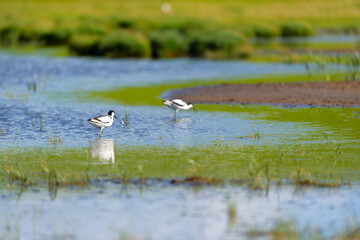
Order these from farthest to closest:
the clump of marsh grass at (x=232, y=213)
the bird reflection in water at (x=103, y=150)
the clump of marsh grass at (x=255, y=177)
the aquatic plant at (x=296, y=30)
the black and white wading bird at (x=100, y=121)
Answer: the aquatic plant at (x=296, y=30) < the black and white wading bird at (x=100, y=121) < the bird reflection in water at (x=103, y=150) < the clump of marsh grass at (x=255, y=177) < the clump of marsh grass at (x=232, y=213)

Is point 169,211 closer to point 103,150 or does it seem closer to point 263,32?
point 103,150

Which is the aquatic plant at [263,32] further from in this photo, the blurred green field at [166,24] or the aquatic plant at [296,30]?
the aquatic plant at [296,30]

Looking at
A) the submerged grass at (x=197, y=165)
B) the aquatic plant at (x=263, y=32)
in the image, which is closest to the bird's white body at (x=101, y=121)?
the submerged grass at (x=197, y=165)

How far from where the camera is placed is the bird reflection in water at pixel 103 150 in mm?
15176

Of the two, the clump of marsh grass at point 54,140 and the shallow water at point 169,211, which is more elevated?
the clump of marsh grass at point 54,140

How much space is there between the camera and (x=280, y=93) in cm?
2628

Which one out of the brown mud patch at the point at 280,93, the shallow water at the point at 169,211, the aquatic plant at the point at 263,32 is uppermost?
the aquatic plant at the point at 263,32

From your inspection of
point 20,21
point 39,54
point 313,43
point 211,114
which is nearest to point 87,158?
point 211,114

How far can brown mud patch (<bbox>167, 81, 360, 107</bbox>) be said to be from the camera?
24.6 metres

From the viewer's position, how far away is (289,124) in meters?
19.9

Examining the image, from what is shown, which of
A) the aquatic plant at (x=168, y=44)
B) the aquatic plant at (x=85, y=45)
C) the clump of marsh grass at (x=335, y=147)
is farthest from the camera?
the aquatic plant at (x=85, y=45)

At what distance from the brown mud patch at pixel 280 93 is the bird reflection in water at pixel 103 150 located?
8684 mm

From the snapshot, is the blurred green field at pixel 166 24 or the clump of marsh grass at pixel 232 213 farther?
→ the blurred green field at pixel 166 24

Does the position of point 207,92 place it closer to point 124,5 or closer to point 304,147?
point 304,147
